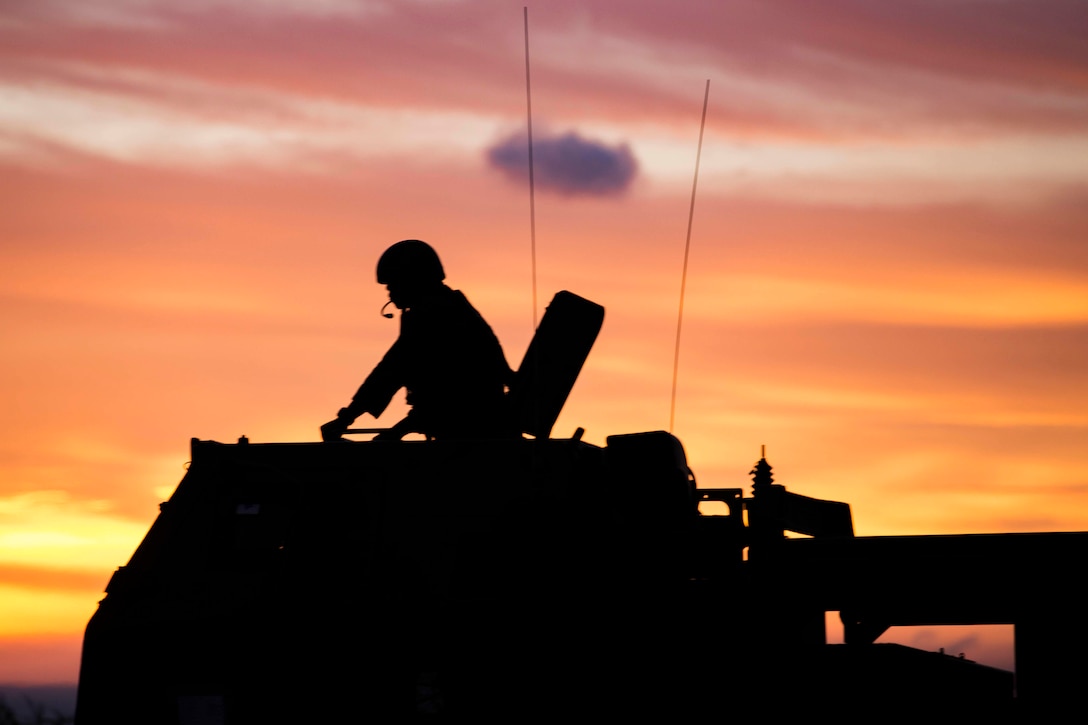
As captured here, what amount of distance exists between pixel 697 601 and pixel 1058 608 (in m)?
1.62

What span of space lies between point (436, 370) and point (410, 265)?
2.73 ft

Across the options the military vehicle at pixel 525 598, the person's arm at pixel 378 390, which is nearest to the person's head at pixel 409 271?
the person's arm at pixel 378 390

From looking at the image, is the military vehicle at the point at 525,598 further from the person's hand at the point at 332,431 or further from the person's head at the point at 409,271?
the person's head at the point at 409,271

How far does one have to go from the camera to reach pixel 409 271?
9.24 metres

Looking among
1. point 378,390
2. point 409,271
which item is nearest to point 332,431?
point 378,390

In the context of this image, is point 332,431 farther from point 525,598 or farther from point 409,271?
point 525,598

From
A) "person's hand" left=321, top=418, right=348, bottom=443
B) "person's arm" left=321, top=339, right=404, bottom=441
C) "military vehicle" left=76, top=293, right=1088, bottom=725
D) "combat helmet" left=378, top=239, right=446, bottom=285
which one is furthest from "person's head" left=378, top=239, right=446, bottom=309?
"military vehicle" left=76, top=293, right=1088, bottom=725

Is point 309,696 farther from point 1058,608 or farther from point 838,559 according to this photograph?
point 1058,608

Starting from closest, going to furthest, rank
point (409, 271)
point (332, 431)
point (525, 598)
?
point (525, 598)
point (332, 431)
point (409, 271)

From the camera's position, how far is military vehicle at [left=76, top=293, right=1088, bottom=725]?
6395 millimetres

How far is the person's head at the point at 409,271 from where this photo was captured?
9234 mm

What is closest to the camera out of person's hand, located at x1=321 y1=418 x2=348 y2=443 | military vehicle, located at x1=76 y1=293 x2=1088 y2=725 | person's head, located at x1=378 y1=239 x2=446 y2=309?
military vehicle, located at x1=76 y1=293 x2=1088 y2=725

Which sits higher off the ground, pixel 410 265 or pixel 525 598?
pixel 410 265

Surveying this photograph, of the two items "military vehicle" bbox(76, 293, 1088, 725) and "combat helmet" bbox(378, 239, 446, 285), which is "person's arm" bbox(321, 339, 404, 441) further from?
"military vehicle" bbox(76, 293, 1088, 725)
